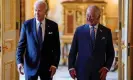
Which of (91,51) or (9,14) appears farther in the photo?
(9,14)

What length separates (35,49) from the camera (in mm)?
2912

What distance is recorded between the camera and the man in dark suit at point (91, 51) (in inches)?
111

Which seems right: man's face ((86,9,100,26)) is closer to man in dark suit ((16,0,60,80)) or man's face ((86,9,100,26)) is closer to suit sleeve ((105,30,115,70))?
suit sleeve ((105,30,115,70))

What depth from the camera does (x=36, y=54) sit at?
2.90 meters

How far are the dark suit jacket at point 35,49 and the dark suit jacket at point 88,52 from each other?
21 centimetres

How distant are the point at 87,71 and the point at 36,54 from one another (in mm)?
512

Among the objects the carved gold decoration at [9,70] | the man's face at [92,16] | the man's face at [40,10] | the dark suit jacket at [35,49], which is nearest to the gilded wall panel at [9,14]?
the carved gold decoration at [9,70]

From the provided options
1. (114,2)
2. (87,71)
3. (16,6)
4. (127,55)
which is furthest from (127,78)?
(114,2)

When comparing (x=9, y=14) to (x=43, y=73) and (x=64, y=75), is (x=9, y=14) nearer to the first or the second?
(x=43, y=73)

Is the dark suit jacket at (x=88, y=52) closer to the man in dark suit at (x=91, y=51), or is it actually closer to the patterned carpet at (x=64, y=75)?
the man in dark suit at (x=91, y=51)

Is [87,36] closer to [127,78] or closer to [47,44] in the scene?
[47,44]

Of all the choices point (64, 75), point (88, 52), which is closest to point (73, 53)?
point (88, 52)

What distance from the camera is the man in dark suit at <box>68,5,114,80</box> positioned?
2.83 m

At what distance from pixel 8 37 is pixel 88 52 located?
6.40ft
